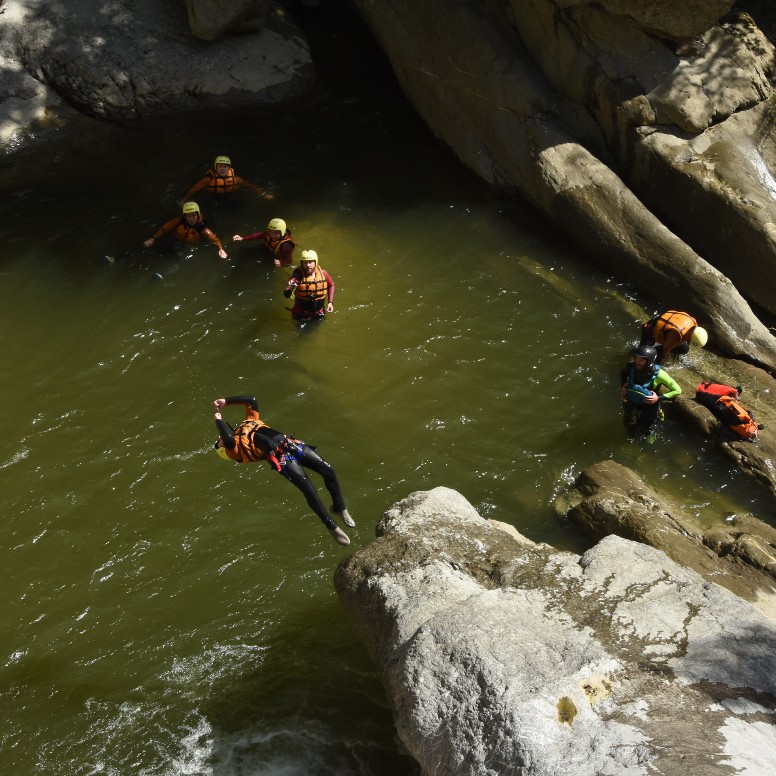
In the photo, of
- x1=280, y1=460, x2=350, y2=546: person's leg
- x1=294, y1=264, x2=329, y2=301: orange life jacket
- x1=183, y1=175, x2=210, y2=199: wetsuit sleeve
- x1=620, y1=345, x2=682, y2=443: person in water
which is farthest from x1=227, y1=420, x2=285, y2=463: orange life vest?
x1=183, y1=175, x2=210, y2=199: wetsuit sleeve

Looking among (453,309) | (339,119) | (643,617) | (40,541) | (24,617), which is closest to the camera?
(643,617)

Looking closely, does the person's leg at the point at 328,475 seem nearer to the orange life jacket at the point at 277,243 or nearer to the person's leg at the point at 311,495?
the person's leg at the point at 311,495

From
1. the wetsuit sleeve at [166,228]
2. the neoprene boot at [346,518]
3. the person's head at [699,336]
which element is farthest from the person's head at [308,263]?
the person's head at [699,336]

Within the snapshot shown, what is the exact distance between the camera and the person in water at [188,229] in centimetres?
1118

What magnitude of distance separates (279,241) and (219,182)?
177 cm

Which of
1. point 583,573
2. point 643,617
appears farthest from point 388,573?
point 643,617

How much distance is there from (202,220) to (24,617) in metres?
5.89

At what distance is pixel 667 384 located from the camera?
29.2 feet

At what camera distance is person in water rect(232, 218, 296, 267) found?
10.9 m

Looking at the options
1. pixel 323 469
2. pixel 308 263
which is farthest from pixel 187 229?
pixel 323 469

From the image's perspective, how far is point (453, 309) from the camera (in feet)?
34.7

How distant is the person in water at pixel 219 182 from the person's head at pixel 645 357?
594 cm

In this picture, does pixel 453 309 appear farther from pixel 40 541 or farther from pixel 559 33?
pixel 40 541

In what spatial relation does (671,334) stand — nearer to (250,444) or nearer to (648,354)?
(648,354)
